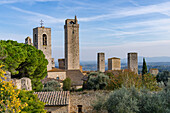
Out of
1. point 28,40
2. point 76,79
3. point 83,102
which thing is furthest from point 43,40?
point 83,102

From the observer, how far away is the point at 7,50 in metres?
16.2

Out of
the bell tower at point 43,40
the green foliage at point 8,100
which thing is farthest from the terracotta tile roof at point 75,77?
the green foliage at point 8,100

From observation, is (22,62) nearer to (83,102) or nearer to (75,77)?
(83,102)

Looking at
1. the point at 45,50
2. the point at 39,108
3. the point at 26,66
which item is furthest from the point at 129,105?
the point at 45,50

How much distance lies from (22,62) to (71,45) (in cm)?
2193

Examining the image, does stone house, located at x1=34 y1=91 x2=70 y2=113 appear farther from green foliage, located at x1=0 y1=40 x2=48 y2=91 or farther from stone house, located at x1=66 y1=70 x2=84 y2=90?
stone house, located at x1=66 y1=70 x2=84 y2=90

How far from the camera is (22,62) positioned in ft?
60.3

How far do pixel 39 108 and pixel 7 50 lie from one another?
11.5m

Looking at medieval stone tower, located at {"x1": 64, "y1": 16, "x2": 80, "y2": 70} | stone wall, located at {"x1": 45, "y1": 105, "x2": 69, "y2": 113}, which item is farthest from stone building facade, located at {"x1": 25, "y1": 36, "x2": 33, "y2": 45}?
stone wall, located at {"x1": 45, "y1": 105, "x2": 69, "y2": 113}

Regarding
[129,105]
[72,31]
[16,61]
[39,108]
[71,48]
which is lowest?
[129,105]

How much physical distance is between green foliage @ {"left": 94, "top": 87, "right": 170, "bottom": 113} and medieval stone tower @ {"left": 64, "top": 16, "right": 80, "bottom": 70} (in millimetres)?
28616

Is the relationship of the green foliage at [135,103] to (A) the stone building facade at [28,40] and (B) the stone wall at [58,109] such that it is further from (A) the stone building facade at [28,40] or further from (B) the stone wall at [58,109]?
(A) the stone building facade at [28,40]

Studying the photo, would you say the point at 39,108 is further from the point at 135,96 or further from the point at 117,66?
the point at 117,66

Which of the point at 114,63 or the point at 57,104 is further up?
the point at 114,63
